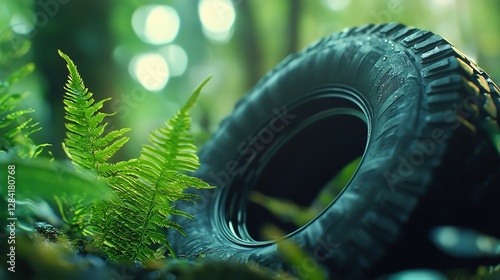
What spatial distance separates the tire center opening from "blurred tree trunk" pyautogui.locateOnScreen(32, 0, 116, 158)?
88.0 inches

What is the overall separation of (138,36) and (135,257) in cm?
627

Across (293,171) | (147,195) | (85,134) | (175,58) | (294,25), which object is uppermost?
(175,58)

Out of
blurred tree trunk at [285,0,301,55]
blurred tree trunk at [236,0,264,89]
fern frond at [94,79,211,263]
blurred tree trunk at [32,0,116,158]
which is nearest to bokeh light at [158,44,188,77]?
blurred tree trunk at [236,0,264,89]

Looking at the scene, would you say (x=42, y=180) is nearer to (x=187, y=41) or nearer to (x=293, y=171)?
(x=293, y=171)

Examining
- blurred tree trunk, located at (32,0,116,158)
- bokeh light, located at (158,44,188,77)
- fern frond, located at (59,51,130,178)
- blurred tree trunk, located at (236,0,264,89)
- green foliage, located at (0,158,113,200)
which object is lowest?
green foliage, located at (0,158,113,200)

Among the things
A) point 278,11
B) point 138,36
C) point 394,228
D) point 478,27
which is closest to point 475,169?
point 394,228

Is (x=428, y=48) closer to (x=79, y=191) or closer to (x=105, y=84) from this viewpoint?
(x=79, y=191)

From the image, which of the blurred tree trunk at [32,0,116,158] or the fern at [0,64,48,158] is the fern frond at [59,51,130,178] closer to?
the fern at [0,64,48,158]

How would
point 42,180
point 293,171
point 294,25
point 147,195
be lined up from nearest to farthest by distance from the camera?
point 42,180, point 147,195, point 293,171, point 294,25

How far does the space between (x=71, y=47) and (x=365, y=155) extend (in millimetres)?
3249

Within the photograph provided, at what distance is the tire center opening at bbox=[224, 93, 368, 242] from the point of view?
67.1 inches

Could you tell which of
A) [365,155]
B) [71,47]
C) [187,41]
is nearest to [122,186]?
[365,155]

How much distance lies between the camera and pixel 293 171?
1847 millimetres

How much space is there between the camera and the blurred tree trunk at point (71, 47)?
12.1 ft
